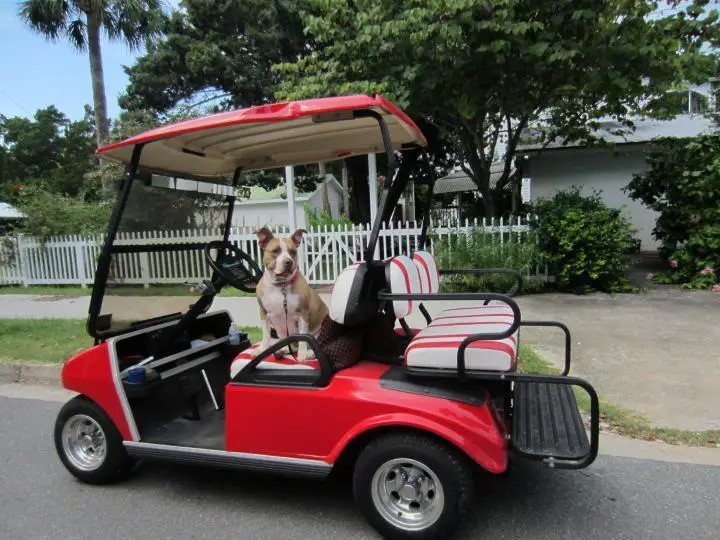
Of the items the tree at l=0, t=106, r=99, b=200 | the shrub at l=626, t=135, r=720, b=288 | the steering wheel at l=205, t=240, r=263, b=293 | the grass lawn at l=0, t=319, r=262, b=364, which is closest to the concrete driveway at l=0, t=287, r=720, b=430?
the steering wheel at l=205, t=240, r=263, b=293

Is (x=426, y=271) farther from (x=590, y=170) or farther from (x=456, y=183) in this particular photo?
(x=456, y=183)

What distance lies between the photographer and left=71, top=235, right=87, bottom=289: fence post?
1188 centimetres

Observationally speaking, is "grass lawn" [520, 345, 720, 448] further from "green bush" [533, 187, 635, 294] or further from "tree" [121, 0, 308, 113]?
"tree" [121, 0, 308, 113]

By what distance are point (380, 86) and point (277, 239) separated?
5851 millimetres

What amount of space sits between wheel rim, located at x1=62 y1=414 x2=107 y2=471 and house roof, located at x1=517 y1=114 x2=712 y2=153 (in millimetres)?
11393

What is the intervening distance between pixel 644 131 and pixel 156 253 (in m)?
16.9

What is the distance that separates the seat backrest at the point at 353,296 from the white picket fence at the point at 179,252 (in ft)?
4.75

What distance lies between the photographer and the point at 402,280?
275 centimetres

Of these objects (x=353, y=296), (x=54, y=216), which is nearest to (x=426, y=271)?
(x=353, y=296)

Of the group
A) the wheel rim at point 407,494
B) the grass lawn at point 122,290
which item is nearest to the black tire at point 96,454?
the grass lawn at point 122,290

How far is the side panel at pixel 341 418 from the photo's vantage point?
2.35 m

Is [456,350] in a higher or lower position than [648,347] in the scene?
higher

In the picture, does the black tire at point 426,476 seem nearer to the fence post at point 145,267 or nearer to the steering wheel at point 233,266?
the steering wheel at point 233,266

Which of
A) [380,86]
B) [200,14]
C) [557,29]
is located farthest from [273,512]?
[200,14]
